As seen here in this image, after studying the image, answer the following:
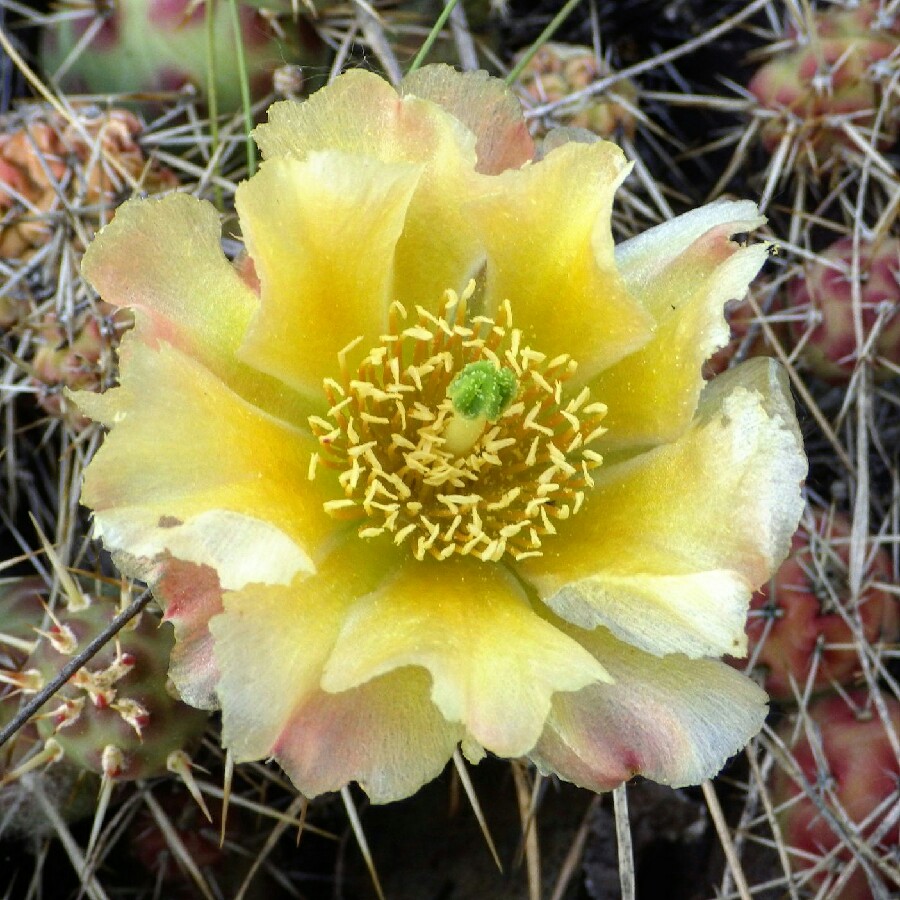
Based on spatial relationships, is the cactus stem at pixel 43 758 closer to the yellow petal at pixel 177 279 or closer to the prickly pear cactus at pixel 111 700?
the prickly pear cactus at pixel 111 700

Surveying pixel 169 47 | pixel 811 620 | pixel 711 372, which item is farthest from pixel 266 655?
pixel 169 47

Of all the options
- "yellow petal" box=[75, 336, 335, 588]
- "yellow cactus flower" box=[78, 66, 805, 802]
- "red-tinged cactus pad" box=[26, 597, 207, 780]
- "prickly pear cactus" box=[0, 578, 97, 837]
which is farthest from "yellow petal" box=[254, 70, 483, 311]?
"prickly pear cactus" box=[0, 578, 97, 837]

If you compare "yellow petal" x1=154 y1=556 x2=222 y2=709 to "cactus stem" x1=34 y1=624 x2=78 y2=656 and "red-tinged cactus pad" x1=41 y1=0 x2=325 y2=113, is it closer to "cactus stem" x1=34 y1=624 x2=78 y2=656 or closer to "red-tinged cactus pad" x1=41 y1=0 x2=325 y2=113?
"cactus stem" x1=34 y1=624 x2=78 y2=656

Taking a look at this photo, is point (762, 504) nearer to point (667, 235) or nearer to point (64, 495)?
point (667, 235)

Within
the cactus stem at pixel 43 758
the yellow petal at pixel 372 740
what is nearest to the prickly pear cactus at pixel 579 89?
the yellow petal at pixel 372 740

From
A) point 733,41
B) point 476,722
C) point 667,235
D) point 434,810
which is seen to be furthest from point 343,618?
point 733,41

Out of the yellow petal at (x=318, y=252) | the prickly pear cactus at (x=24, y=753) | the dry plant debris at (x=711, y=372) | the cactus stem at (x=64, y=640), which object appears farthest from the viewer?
the dry plant debris at (x=711, y=372)

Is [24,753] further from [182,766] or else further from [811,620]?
[811,620]
